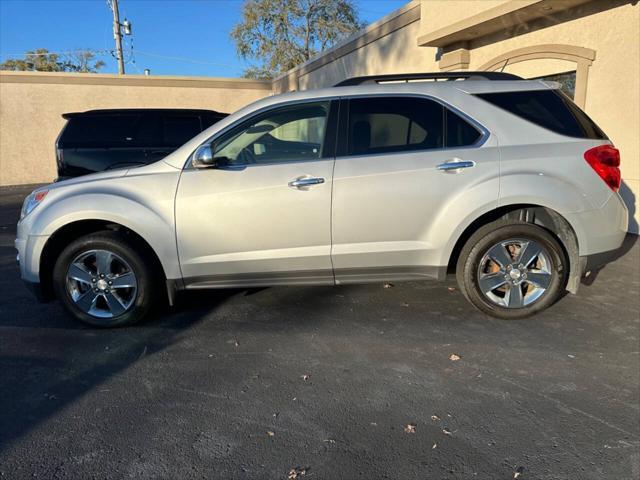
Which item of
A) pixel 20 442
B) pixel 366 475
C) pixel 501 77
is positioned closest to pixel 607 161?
pixel 501 77

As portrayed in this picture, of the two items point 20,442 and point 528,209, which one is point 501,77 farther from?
point 20,442

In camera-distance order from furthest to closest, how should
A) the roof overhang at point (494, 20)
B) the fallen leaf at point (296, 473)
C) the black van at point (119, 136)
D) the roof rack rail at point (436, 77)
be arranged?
the black van at point (119, 136) < the roof overhang at point (494, 20) < the roof rack rail at point (436, 77) < the fallen leaf at point (296, 473)

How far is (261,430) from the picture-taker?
260 centimetres

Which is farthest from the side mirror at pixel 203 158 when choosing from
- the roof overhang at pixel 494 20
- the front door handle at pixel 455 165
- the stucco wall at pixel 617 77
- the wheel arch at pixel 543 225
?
the stucco wall at pixel 617 77

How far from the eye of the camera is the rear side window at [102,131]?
753 centimetres

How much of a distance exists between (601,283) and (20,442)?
17.1ft

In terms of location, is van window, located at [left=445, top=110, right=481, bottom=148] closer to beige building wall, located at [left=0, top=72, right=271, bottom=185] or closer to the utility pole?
beige building wall, located at [left=0, top=72, right=271, bottom=185]

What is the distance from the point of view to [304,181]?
3617 mm

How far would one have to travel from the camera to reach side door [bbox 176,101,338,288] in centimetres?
364

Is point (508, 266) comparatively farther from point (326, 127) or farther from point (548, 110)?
point (326, 127)

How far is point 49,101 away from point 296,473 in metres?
19.8

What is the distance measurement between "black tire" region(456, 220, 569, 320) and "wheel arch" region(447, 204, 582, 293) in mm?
65

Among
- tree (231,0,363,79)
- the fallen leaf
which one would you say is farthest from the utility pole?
the fallen leaf

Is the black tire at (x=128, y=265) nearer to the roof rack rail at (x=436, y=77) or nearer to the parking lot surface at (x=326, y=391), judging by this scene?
the parking lot surface at (x=326, y=391)
